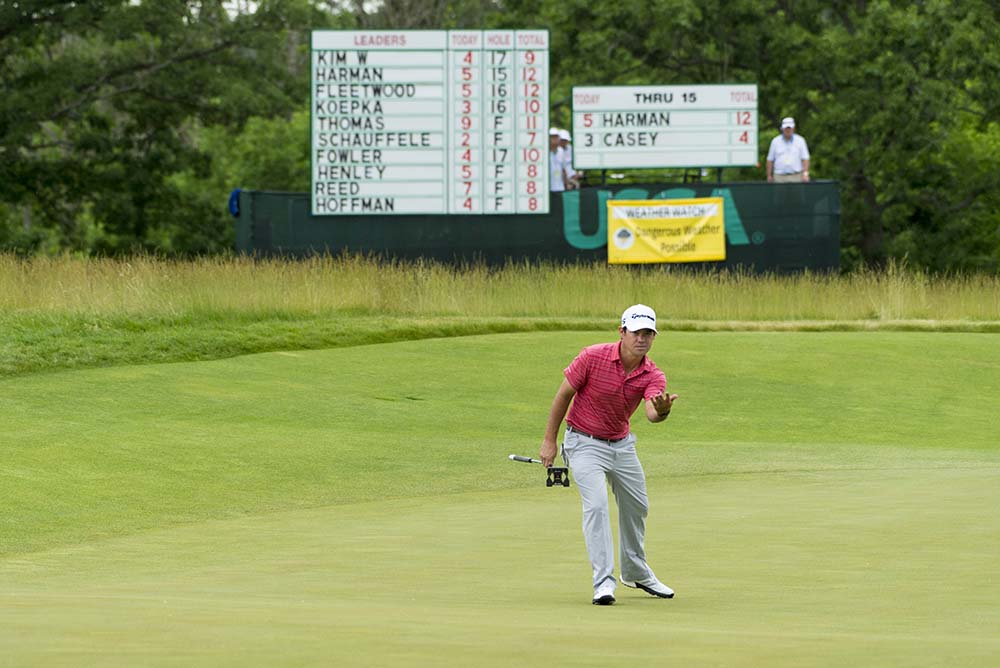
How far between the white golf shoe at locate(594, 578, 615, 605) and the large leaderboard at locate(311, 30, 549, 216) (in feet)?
71.8

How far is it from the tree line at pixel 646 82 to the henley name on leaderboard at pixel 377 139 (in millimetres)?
15453

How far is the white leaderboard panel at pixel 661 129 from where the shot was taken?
32188mm

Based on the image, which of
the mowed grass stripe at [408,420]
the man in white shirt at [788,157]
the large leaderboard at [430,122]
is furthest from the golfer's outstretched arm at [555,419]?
the man in white shirt at [788,157]

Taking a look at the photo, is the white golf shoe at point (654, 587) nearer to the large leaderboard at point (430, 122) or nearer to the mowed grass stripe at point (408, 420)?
the mowed grass stripe at point (408, 420)

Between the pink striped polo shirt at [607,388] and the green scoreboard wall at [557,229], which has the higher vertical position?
the green scoreboard wall at [557,229]

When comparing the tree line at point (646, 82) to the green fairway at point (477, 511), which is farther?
the tree line at point (646, 82)

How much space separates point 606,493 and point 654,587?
570mm

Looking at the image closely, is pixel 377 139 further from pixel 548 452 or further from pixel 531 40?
pixel 548 452

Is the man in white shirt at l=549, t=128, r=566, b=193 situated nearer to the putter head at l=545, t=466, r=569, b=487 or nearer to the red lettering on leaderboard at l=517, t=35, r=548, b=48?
the red lettering on leaderboard at l=517, t=35, r=548, b=48

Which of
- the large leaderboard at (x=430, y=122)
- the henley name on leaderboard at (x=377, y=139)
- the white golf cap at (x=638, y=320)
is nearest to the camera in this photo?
the white golf cap at (x=638, y=320)

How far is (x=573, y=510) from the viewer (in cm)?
1377

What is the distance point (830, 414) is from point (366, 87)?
41.3 ft

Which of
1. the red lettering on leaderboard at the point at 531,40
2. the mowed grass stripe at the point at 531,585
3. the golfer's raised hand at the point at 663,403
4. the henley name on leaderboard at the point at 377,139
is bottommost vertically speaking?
the mowed grass stripe at the point at 531,585

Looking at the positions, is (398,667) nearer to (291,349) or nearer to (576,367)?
(576,367)
